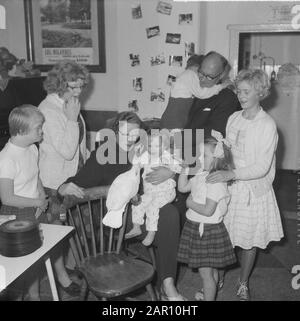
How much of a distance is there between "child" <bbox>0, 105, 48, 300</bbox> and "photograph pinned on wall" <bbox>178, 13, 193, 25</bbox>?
213 cm

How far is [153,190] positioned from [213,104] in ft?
2.10

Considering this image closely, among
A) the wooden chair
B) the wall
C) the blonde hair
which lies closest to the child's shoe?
the wooden chair

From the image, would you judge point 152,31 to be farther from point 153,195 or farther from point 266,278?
point 266,278

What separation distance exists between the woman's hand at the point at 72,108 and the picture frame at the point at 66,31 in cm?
196

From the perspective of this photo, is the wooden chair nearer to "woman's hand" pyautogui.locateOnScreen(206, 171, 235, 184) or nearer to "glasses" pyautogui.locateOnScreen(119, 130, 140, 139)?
"glasses" pyautogui.locateOnScreen(119, 130, 140, 139)

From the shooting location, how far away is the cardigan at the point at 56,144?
6.69 ft

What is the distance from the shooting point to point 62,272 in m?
2.25

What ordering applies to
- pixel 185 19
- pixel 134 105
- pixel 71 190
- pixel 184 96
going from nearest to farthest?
1. pixel 71 190
2. pixel 184 96
3. pixel 185 19
4. pixel 134 105

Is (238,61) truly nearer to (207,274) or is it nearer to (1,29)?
(1,29)

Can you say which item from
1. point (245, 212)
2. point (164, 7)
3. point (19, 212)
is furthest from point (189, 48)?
point (19, 212)

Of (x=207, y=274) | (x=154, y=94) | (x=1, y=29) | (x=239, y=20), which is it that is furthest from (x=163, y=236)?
(x=1, y=29)

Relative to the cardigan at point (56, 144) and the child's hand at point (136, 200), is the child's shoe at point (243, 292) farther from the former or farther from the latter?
the cardigan at point (56, 144)

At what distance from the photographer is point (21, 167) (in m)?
1.82

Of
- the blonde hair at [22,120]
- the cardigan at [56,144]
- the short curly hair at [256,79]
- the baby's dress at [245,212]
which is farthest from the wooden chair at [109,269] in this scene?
the short curly hair at [256,79]
